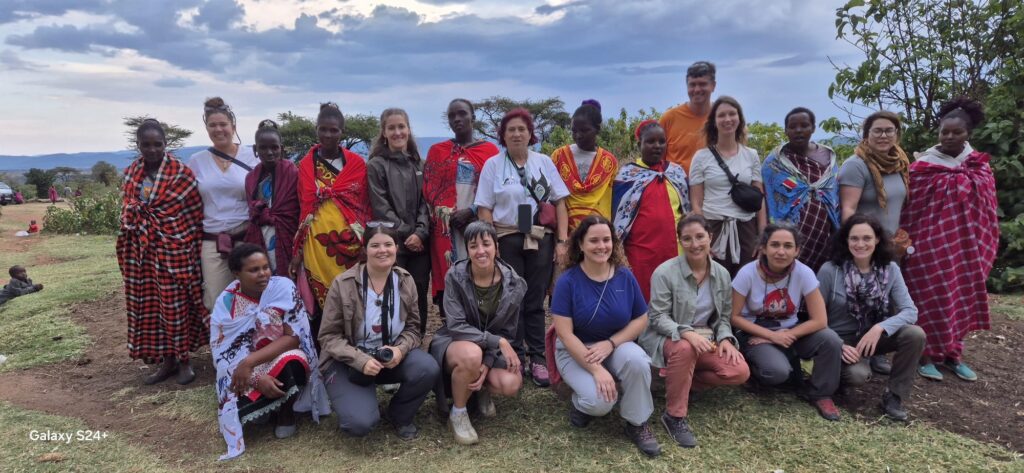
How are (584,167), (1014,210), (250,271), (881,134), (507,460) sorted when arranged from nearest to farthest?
(507,460) → (250,271) → (881,134) → (584,167) → (1014,210)

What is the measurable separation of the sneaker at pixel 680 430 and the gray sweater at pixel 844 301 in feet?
3.99

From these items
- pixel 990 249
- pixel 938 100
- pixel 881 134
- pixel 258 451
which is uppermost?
pixel 938 100

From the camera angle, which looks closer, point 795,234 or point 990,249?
point 795,234

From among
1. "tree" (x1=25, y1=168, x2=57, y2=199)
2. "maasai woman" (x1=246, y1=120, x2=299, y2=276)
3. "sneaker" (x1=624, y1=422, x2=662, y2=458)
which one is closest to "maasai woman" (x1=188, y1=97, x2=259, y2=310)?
"maasai woman" (x1=246, y1=120, x2=299, y2=276)

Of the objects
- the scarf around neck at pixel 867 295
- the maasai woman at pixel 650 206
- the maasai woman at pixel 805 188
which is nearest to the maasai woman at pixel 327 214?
the maasai woman at pixel 650 206

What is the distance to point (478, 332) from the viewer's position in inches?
135

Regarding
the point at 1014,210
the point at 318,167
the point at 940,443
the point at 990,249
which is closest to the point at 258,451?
the point at 318,167

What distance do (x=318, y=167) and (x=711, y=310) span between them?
265 cm

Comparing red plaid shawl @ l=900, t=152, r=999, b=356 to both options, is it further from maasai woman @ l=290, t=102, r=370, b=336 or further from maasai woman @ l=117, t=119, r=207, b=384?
maasai woman @ l=117, t=119, r=207, b=384

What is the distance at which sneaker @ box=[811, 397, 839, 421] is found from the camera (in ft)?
11.2

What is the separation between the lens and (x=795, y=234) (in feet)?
11.5

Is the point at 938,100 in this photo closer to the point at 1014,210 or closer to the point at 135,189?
the point at 1014,210

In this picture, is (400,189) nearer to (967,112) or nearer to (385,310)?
(385,310)

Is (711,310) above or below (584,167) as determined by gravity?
below
